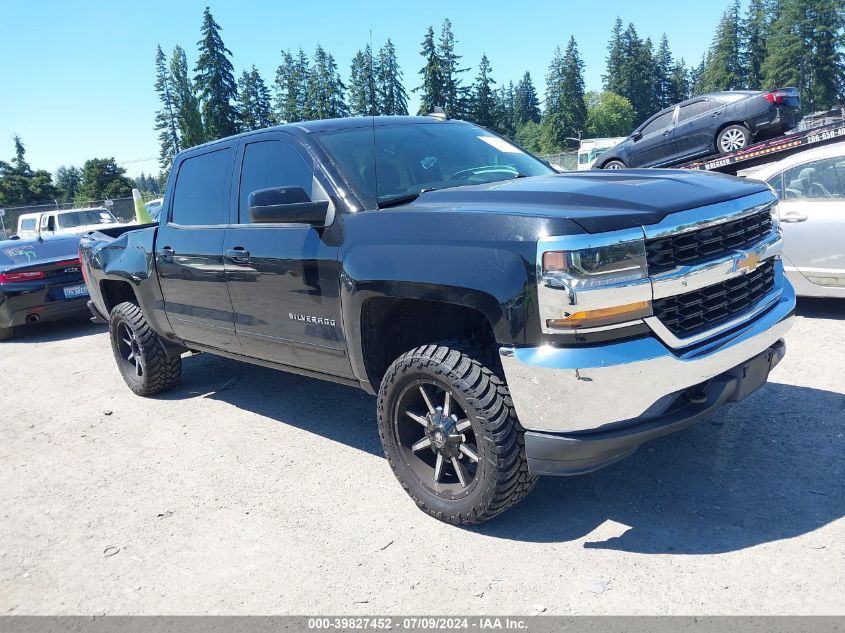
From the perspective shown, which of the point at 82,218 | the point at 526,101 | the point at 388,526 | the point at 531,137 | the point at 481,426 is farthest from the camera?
the point at 526,101

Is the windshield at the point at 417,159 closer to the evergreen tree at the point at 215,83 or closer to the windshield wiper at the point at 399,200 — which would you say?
the windshield wiper at the point at 399,200

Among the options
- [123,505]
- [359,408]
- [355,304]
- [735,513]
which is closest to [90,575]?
[123,505]

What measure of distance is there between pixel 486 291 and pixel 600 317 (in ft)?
1.55

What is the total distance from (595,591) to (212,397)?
13.1ft

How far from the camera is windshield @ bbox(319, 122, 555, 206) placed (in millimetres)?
3666

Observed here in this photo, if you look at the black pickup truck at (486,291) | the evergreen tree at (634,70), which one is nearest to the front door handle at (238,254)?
the black pickup truck at (486,291)

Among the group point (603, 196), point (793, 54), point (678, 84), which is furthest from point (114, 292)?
point (678, 84)

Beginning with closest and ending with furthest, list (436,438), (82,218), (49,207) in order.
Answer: (436,438), (82,218), (49,207)

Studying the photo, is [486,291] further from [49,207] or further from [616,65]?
[616,65]

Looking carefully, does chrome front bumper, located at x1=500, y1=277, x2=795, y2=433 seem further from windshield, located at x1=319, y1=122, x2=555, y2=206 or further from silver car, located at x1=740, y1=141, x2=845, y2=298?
silver car, located at x1=740, y1=141, x2=845, y2=298

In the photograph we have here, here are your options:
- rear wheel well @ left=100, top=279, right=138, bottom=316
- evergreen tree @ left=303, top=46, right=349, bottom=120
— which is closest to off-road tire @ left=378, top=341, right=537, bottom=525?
rear wheel well @ left=100, top=279, right=138, bottom=316

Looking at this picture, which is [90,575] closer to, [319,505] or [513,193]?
[319,505]

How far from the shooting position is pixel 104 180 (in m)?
74.8

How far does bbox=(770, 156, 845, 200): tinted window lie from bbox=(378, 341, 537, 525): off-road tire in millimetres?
4871
